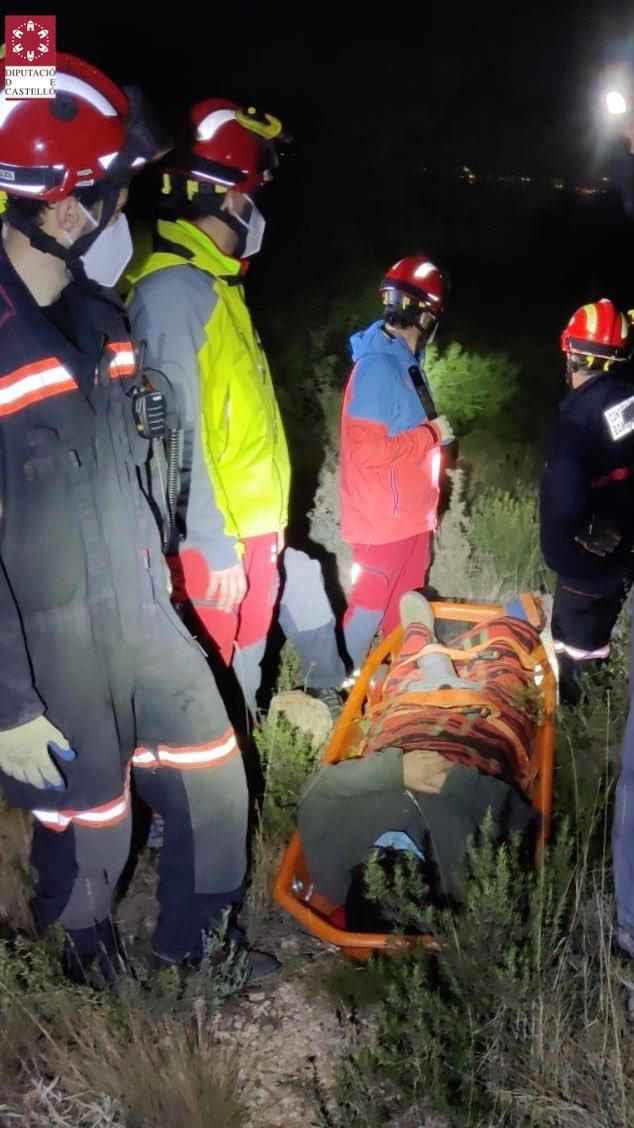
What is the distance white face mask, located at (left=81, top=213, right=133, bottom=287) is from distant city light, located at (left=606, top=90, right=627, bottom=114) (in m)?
1.38

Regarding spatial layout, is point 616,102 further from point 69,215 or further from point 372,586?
point 372,586

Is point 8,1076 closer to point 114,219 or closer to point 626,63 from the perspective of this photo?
point 114,219

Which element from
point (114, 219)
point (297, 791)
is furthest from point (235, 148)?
point (297, 791)

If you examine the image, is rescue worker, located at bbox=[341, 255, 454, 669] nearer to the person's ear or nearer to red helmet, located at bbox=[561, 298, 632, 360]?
red helmet, located at bbox=[561, 298, 632, 360]

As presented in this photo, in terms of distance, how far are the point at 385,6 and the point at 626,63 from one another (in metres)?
34.9

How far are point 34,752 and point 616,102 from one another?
2.36 m

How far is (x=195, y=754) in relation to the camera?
274 cm

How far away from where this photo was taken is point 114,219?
250 cm

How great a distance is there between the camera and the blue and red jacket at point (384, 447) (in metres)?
4.32

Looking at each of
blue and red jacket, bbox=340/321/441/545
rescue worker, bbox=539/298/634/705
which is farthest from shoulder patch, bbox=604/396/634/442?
blue and red jacket, bbox=340/321/441/545

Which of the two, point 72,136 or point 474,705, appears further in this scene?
point 474,705

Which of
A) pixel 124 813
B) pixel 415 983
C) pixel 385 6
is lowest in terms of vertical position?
pixel 415 983

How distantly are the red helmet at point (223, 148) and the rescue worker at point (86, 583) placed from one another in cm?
79

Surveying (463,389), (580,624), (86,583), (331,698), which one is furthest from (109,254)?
(463,389)
